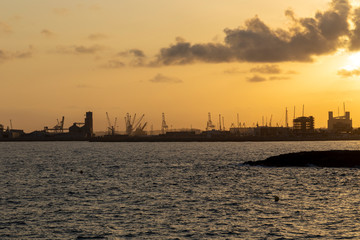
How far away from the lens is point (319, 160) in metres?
109

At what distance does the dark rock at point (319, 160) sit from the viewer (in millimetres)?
105188

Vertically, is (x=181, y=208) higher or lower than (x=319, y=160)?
lower

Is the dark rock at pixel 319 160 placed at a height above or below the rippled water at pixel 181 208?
above

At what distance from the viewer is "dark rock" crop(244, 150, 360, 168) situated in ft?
345

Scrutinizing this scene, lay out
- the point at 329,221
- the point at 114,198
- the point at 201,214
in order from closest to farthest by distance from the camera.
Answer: the point at 329,221 < the point at 201,214 < the point at 114,198

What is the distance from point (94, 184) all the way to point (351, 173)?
43248 mm

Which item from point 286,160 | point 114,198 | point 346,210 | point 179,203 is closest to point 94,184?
point 114,198

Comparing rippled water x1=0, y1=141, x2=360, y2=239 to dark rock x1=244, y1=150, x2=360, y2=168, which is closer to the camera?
rippled water x1=0, y1=141, x2=360, y2=239

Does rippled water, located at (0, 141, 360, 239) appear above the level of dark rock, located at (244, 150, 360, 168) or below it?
below

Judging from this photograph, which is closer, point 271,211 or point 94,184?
point 271,211

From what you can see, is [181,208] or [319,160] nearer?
[181,208]

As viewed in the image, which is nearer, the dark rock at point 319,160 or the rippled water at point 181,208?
the rippled water at point 181,208

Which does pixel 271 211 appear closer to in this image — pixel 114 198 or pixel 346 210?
pixel 346 210

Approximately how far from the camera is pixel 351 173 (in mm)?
87688
